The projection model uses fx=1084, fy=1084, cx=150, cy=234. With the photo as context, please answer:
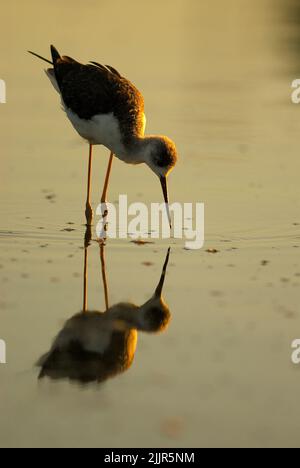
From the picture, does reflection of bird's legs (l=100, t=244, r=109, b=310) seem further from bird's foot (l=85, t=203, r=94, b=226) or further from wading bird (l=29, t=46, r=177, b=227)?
wading bird (l=29, t=46, r=177, b=227)

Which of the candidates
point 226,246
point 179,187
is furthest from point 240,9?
point 226,246

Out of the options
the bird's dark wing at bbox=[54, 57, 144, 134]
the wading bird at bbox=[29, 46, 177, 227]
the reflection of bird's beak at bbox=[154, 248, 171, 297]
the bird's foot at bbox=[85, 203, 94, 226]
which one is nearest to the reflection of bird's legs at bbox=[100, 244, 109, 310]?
the reflection of bird's beak at bbox=[154, 248, 171, 297]

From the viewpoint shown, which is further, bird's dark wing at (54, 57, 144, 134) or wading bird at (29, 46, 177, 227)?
bird's dark wing at (54, 57, 144, 134)

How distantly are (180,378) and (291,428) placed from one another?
84 cm

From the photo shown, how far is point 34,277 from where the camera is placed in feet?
26.5

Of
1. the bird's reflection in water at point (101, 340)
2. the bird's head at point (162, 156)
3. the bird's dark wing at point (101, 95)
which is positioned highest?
the bird's dark wing at point (101, 95)

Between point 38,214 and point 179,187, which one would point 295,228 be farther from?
point 38,214

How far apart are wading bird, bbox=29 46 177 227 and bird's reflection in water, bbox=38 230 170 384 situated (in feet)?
7.18

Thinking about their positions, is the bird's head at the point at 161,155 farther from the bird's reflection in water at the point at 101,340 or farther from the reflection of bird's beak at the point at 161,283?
the bird's reflection in water at the point at 101,340

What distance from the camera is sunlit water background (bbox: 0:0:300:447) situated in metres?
5.77

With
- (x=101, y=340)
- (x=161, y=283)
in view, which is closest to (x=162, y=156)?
(x=161, y=283)

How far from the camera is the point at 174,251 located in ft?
29.4

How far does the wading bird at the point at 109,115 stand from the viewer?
9.92 metres

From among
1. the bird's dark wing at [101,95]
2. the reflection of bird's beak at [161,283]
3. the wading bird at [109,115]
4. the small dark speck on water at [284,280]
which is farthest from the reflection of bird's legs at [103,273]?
the bird's dark wing at [101,95]
